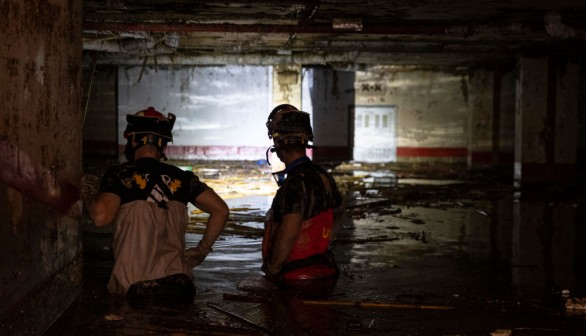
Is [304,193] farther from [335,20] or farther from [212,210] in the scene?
[335,20]

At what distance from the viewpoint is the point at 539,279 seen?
589 cm

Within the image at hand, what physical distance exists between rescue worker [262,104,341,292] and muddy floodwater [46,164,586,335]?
0.73 feet

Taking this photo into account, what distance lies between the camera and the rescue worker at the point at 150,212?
441 centimetres

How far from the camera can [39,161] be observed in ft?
12.6

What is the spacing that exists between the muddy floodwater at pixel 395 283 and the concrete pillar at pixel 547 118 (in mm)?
7229

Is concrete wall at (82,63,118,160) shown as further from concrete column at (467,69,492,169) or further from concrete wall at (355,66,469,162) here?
concrete column at (467,69,492,169)

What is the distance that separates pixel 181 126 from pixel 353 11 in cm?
1570

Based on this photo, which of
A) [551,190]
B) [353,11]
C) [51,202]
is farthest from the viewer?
[551,190]

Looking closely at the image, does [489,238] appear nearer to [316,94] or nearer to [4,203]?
[4,203]

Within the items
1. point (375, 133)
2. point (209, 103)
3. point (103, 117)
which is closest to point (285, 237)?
point (209, 103)

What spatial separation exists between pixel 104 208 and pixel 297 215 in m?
1.40

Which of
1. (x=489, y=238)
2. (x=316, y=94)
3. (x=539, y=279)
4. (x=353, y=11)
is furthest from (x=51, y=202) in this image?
(x=316, y=94)

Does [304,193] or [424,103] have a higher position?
[424,103]

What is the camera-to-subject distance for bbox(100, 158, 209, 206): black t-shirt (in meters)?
4.38
